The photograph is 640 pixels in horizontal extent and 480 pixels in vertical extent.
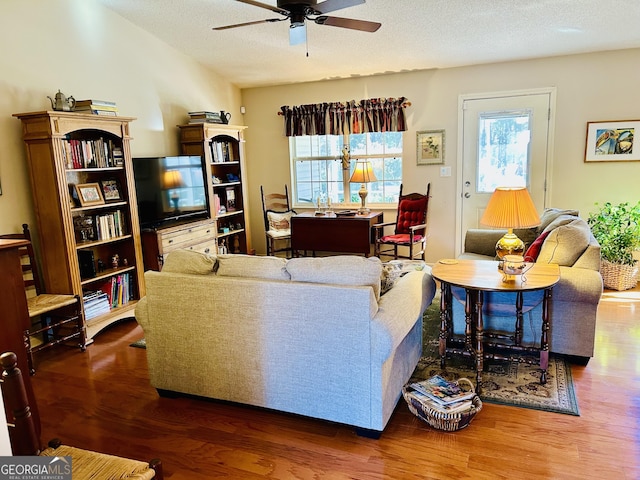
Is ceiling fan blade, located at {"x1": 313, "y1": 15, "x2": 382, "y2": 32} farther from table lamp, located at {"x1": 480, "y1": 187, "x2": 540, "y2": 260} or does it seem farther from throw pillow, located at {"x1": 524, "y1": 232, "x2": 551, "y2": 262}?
throw pillow, located at {"x1": 524, "y1": 232, "x2": 551, "y2": 262}

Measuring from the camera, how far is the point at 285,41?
14.9ft

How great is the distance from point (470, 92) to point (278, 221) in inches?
105

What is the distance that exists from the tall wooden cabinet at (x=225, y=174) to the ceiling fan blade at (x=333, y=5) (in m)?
2.35

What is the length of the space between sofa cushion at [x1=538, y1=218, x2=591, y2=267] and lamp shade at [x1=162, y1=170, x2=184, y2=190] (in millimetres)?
3339

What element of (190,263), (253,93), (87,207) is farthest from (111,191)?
(253,93)

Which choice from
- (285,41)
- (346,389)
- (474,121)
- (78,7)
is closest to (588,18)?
(474,121)

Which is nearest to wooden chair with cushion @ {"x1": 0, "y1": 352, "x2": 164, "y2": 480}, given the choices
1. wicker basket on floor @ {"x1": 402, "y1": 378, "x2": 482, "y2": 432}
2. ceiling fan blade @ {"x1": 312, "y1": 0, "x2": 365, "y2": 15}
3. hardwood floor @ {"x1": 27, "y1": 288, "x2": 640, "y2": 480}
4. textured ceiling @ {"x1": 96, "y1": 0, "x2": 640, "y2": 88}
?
hardwood floor @ {"x1": 27, "y1": 288, "x2": 640, "y2": 480}

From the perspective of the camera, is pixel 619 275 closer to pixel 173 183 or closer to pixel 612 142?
pixel 612 142

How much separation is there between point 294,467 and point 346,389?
407mm

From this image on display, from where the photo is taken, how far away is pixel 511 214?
2580 millimetres

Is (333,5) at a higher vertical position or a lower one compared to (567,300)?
higher

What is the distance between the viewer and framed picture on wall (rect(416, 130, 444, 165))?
5266mm

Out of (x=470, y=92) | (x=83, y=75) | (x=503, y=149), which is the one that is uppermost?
(x=83, y=75)

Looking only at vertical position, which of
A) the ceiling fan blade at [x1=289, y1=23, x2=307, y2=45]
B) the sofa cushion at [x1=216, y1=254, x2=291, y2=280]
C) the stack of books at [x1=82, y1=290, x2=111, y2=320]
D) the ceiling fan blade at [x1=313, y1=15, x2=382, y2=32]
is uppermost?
the ceiling fan blade at [x1=313, y1=15, x2=382, y2=32]
